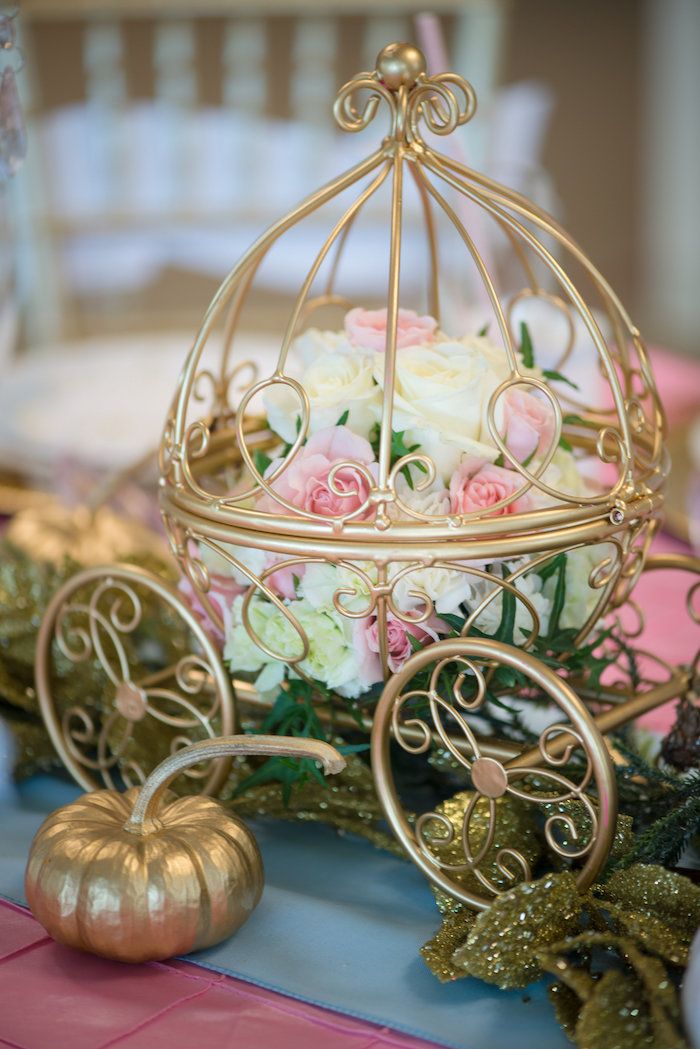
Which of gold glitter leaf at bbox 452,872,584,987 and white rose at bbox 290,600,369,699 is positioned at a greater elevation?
Result: white rose at bbox 290,600,369,699

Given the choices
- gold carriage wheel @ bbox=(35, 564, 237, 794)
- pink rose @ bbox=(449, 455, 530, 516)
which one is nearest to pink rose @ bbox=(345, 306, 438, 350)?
pink rose @ bbox=(449, 455, 530, 516)

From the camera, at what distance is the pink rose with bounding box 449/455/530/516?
68 centimetres

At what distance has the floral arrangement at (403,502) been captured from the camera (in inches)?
26.6

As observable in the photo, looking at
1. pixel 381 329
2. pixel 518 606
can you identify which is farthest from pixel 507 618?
pixel 381 329

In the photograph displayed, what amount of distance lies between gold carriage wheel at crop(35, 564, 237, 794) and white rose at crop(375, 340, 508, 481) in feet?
0.68

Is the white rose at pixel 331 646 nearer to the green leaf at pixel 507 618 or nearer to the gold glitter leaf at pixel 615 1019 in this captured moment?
the green leaf at pixel 507 618

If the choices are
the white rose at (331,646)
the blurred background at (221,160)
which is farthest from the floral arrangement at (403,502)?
the blurred background at (221,160)

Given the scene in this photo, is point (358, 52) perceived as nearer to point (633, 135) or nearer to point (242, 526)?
point (633, 135)

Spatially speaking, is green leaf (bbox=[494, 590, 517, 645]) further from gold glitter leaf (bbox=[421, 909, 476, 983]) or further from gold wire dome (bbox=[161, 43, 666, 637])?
gold glitter leaf (bbox=[421, 909, 476, 983])

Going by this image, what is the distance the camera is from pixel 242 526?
0.68 metres

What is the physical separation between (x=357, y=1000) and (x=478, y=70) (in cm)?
224

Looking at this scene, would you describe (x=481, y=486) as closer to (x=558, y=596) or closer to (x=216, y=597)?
(x=558, y=596)

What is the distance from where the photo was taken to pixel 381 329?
2.57 feet

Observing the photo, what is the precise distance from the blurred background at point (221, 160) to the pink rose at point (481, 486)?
0.55 m
